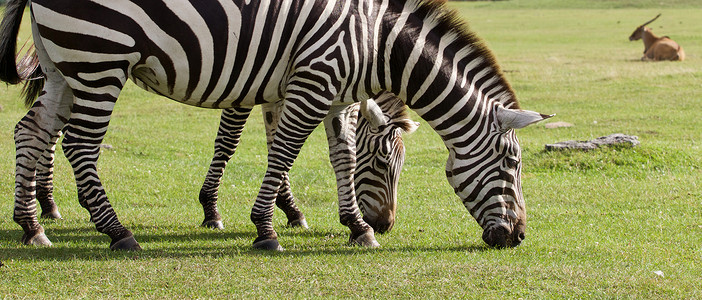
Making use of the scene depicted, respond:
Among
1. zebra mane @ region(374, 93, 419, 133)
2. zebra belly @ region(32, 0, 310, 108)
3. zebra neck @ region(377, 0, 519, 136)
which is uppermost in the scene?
zebra belly @ region(32, 0, 310, 108)

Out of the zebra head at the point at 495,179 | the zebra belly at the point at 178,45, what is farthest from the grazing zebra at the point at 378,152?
the zebra belly at the point at 178,45

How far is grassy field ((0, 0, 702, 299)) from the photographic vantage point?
6.05 m

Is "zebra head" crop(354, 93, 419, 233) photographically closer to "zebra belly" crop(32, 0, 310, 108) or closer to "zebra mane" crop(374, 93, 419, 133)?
"zebra mane" crop(374, 93, 419, 133)

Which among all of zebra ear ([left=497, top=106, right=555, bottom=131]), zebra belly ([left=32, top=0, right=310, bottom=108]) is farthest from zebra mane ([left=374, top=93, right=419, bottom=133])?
zebra belly ([left=32, top=0, right=310, bottom=108])

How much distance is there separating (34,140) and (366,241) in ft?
10.8

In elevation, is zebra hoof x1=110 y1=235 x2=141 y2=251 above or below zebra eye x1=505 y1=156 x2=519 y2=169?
below

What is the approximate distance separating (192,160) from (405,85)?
7310 mm

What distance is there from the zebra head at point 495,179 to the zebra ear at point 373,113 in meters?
1.08

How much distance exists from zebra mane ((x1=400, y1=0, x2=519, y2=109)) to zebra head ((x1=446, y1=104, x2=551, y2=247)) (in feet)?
0.59

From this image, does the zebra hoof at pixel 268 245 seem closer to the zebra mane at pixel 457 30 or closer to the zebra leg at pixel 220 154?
the zebra leg at pixel 220 154

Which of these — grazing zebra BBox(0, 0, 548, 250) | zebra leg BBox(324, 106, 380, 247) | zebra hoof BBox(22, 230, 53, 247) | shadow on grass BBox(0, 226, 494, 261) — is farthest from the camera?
zebra leg BBox(324, 106, 380, 247)

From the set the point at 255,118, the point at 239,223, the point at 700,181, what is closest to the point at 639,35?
the point at 255,118

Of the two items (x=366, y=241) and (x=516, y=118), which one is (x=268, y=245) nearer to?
(x=366, y=241)

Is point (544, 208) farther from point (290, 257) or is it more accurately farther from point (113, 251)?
point (113, 251)
